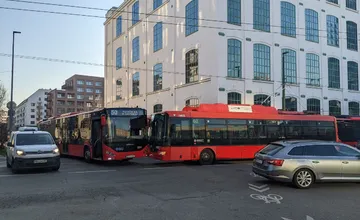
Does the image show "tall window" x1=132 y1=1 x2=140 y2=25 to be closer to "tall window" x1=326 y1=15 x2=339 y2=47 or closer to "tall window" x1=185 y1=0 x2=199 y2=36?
"tall window" x1=185 y1=0 x2=199 y2=36

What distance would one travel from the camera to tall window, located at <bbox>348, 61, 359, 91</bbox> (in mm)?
41869

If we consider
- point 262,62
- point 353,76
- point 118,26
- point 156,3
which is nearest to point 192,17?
point 262,62

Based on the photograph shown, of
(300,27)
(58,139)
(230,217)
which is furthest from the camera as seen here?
(300,27)

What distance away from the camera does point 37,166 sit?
1410 centimetres

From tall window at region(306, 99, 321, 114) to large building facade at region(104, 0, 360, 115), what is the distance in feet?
0.37

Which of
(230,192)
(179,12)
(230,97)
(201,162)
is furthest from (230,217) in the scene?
(179,12)

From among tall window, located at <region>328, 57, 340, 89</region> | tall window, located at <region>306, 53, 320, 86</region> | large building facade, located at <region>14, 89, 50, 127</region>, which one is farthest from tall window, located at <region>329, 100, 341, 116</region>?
large building facade, located at <region>14, 89, 50, 127</region>

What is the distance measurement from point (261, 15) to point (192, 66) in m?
8.45

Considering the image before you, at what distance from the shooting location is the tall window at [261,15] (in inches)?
1304

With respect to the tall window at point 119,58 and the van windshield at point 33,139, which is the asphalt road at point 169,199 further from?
the tall window at point 119,58

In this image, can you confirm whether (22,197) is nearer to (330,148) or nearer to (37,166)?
(37,166)

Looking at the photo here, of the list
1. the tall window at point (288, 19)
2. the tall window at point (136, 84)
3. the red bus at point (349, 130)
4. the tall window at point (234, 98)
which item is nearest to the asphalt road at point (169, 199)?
the red bus at point (349, 130)

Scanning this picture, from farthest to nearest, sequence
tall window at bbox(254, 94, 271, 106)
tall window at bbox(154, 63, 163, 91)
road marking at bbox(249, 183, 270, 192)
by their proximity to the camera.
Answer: tall window at bbox(154, 63, 163, 91), tall window at bbox(254, 94, 271, 106), road marking at bbox(249, 183, 270, 192)

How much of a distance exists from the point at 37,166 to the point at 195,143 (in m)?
8.00
